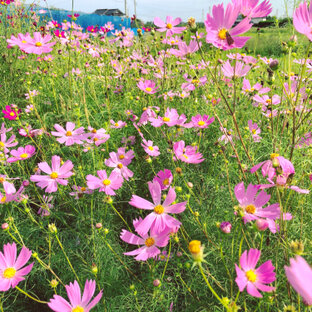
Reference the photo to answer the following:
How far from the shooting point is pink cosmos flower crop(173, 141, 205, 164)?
2.97ft

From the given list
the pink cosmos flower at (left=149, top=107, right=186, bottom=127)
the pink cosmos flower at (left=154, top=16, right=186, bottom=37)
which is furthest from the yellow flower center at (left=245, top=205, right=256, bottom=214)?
the pink cosmos flower at (left=154, top=16, right=186, bottom=37)

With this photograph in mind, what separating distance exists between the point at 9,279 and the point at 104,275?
31cm

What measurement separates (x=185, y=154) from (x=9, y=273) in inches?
27.5

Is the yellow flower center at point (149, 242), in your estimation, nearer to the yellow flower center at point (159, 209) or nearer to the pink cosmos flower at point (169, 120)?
the yellow flower center at point (159, 209)

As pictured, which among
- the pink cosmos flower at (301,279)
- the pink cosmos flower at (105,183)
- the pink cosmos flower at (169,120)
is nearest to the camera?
the pink cosmos flower at (301,279)

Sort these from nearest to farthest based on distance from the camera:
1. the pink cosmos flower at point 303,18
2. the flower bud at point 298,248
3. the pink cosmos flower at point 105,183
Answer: the flower bud at point 298,248 → the pink cosmos flower at point 303,18 → the pink cosmos flower at point 105,183

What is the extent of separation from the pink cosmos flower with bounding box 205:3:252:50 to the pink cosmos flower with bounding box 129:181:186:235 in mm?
422

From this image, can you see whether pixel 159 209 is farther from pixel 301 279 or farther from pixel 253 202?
pixel 301 279

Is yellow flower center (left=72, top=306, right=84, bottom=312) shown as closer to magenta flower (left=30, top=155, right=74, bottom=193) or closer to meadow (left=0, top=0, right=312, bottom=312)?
meadow (left=0, top=0, right=312, bottom=312)

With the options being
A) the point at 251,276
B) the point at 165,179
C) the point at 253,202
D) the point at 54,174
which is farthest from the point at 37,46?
the point at 251,276

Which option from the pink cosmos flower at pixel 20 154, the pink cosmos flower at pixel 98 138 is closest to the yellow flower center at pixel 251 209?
the pink cosmos flower at pixel 98 138

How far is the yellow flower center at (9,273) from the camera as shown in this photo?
72 centimetres

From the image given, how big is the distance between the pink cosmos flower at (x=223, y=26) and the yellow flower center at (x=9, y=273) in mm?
835

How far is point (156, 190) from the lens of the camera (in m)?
0.78
